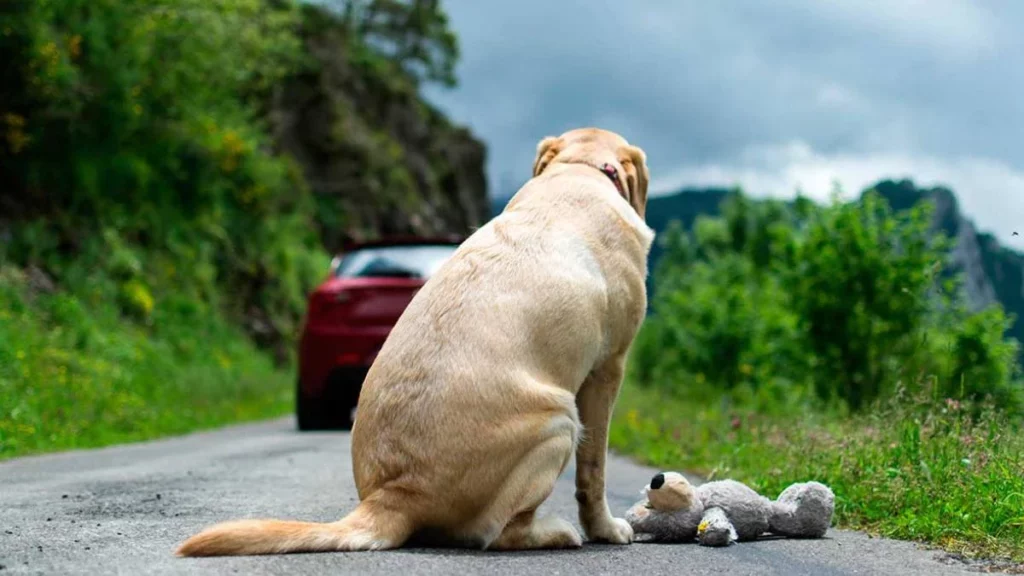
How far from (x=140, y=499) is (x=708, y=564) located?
9.96 ft

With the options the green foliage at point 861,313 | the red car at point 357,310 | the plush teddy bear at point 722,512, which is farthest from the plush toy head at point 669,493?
the red car at point 357,310

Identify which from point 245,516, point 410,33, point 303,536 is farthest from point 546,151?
point 410,33

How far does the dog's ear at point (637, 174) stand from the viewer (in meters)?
5.66

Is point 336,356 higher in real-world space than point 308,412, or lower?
higher

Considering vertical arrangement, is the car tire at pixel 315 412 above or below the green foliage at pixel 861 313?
below

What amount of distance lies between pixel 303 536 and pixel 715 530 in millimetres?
1794

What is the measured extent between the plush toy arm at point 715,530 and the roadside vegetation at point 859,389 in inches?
34.8

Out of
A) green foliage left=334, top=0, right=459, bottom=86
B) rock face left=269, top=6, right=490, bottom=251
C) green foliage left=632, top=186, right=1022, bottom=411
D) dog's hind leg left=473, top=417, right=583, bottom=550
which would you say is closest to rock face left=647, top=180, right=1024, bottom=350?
green foliage left=632, top=186, right=1022, bottom=411

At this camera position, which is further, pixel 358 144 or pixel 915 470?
pixel 358 144

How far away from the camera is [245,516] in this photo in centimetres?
533

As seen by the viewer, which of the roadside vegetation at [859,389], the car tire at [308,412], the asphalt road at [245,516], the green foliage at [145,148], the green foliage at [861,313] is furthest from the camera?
the green foliage at [145,148]

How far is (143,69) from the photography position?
19.7 m

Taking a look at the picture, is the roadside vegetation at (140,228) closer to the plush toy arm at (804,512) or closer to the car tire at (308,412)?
the car tire at (308,412)

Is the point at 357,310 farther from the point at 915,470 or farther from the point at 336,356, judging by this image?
the point at 915,470
